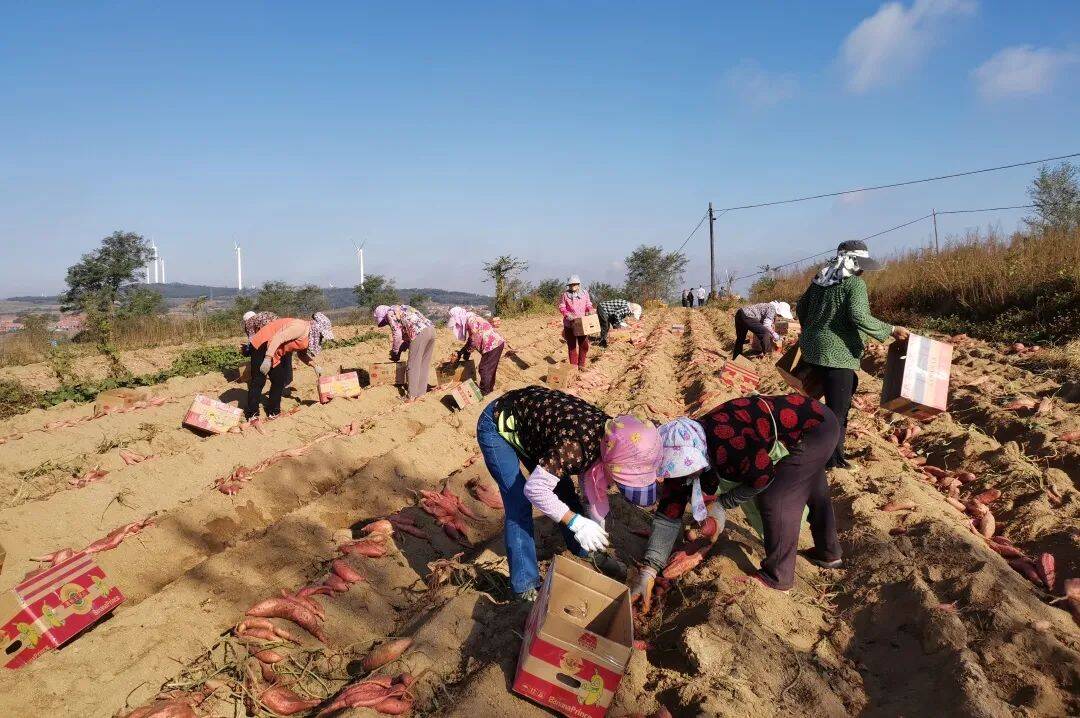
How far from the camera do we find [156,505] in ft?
17.4

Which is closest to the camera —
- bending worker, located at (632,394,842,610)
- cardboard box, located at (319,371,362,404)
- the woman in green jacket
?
bending worker, located at (632,394,842,610)

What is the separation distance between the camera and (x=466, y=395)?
7508 mm

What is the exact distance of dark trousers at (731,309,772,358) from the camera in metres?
9.81

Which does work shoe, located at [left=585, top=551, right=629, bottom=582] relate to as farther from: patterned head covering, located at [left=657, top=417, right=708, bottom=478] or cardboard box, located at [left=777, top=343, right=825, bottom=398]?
cardboard box, located at [left=777, top=343, right=825, bottom=398]

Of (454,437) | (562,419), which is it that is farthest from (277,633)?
(454,437)

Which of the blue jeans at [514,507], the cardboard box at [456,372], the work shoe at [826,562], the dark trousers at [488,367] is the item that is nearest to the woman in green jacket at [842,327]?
the work shoe at [826,562]

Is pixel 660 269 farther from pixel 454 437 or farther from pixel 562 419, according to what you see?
pixel 562 419

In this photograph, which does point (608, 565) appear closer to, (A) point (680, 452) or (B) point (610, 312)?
(A) point (680, 452)

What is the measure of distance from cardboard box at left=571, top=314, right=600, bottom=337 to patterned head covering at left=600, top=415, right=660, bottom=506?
262 inches

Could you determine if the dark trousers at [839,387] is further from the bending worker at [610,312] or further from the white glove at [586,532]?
the bending worker at [610,312]

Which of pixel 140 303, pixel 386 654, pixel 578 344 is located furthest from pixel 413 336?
pixel 140 303

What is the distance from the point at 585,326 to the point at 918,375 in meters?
5.60

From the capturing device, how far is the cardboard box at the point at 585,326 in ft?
30.6

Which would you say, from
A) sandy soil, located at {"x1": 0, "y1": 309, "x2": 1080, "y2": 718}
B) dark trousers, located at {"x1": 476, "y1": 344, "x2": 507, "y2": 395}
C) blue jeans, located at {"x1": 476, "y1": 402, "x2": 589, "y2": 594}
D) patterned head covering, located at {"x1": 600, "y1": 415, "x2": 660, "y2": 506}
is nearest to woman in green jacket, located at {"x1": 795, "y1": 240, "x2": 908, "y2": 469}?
sandy soil, located at {"x1": 0, "y1": 309, "x2": 1080, "y2": 718}
